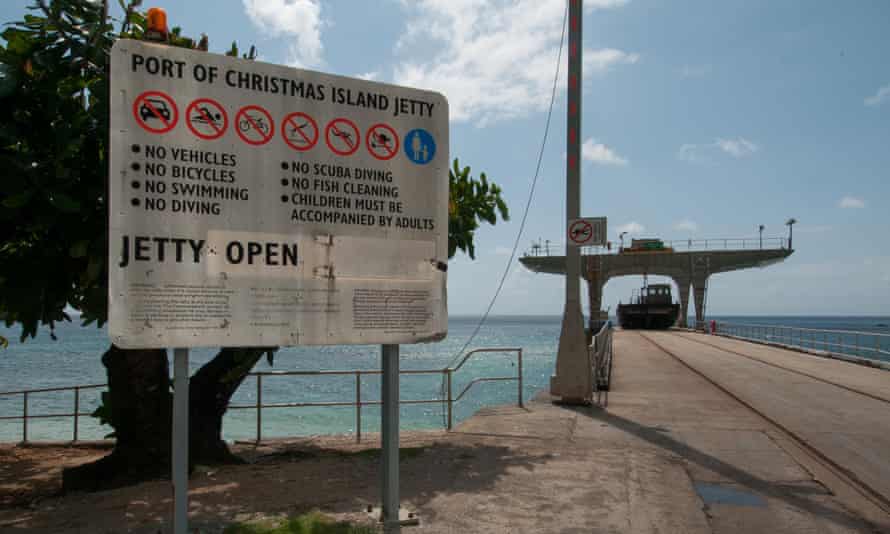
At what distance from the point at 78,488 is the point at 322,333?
5010mm

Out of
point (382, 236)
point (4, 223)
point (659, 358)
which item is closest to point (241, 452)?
point (4, 223)

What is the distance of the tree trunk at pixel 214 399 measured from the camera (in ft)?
26.4

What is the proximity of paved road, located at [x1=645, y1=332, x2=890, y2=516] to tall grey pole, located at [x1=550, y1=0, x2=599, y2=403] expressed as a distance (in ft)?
9.90

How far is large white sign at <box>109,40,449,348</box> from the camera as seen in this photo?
150 inches

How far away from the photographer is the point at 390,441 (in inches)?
182

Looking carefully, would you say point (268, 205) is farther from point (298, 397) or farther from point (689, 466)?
point (298, 397)

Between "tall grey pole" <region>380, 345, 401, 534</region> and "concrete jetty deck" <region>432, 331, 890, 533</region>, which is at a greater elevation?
"tall grey pole" <region>380, 345, 401, 534</region>

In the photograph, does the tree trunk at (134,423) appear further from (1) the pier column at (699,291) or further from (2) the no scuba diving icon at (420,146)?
(1) the pier column at (699,291)

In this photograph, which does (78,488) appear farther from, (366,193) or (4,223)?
(366,193)

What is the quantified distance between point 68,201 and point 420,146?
3.07 metres

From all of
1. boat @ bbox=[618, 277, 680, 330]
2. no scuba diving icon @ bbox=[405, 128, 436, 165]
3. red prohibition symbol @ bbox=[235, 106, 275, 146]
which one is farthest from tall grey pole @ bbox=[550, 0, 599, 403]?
boat @ bbox=[618, 277, 680, 330]

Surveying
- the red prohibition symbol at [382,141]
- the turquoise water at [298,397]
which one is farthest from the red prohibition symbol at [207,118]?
the turquoise water at [298,397]

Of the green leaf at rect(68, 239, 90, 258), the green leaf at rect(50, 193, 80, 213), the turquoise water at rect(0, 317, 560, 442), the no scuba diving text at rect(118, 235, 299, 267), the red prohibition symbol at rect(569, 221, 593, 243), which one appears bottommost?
the turquoise water at rect(0, 317, 560, 442)

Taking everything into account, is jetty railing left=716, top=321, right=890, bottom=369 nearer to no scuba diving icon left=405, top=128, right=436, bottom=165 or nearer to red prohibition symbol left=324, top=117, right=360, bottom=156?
no scuba diving icon left=405, top=128, right=436, bottom=165
